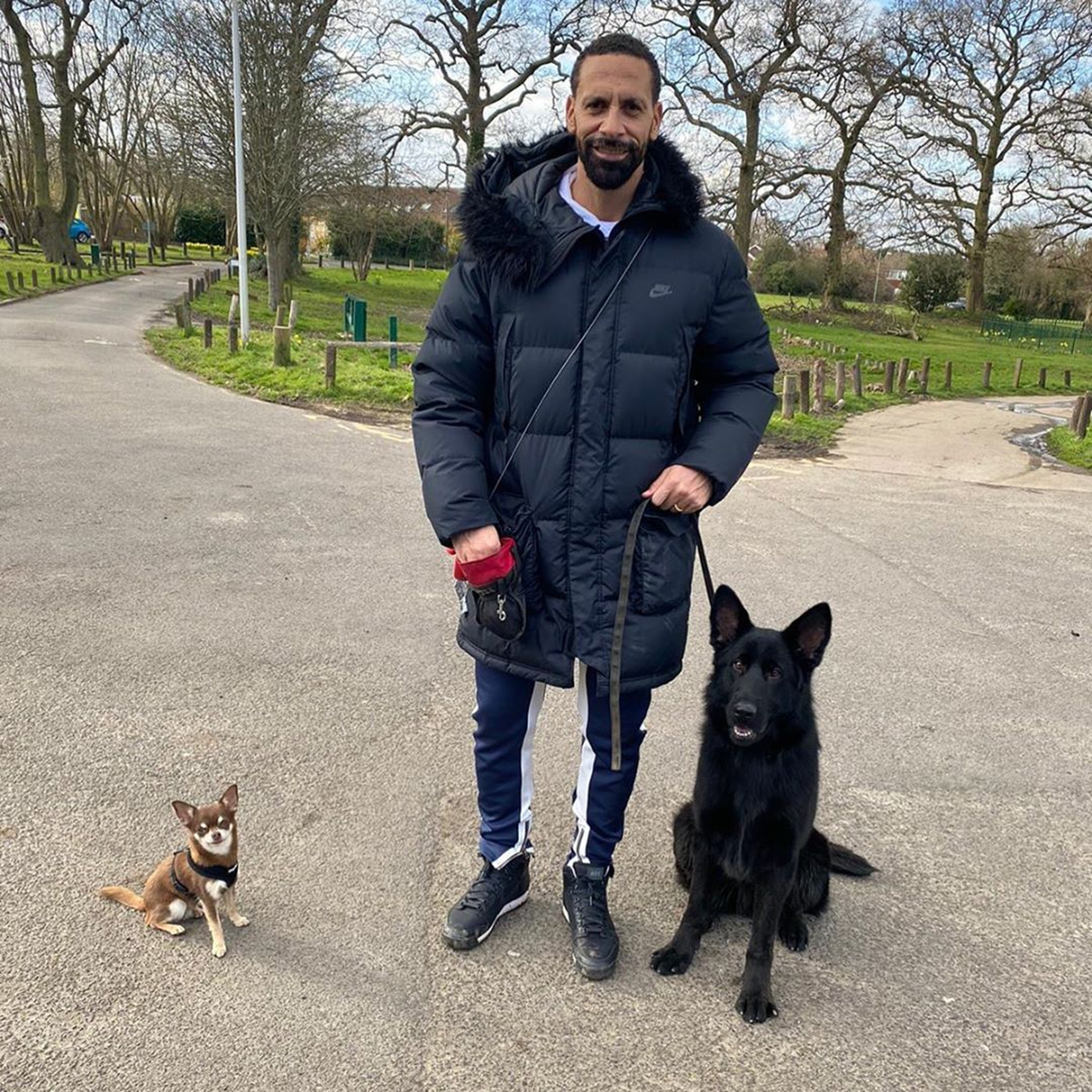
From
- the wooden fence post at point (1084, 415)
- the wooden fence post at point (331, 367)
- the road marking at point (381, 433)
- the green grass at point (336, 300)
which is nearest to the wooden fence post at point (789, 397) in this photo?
the wooden fence post at point (1084, 415)

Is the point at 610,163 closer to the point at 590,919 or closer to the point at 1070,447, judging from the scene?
the point at 590,919

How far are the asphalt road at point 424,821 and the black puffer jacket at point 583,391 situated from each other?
966mm

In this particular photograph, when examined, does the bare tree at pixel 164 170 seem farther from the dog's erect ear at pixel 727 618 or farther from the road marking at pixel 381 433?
the dog's erect ear at pixel 727 618

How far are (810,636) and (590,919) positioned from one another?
112cm

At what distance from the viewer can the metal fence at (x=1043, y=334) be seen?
1517 inches

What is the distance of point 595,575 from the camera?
2615mm

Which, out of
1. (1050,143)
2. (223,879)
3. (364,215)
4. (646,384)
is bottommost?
(223,879)

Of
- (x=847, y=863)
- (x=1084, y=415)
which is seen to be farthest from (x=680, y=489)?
(x=1084, y=415)

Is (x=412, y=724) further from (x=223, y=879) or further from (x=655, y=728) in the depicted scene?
(x=223, y=879)

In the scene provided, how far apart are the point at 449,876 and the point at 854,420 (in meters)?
14.8

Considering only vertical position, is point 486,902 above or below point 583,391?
below

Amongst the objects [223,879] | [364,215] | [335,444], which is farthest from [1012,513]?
[364,215]

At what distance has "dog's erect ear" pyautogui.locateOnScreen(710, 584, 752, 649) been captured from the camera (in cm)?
266

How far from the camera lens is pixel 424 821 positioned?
3.40 m
